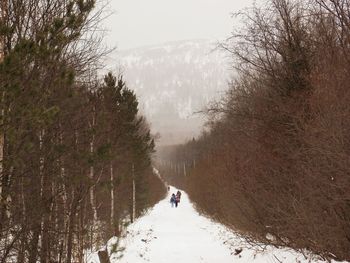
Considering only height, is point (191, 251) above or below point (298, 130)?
below

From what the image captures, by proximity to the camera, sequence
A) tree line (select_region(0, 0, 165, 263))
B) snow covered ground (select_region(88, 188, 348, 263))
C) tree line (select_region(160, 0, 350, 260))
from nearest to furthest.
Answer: tree line (select_region(0, 0, 165, 263)) → tree line (select_region(160, 0, 350, 260)) → snow covered ground (select_region(88, 188, 348, 263))

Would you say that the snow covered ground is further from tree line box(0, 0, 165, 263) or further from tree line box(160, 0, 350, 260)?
tree line box(0, 0, 165, 263)

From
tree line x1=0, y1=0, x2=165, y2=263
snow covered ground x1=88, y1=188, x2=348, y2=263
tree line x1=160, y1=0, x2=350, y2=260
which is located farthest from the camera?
snow covered ground x1=88, y1=188, x2=348, y2=263

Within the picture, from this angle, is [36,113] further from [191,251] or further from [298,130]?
[191,251]

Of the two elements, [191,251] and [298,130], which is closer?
[298,130]

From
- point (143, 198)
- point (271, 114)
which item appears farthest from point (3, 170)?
point (143, 198)

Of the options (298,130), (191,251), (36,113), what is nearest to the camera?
(36,113)

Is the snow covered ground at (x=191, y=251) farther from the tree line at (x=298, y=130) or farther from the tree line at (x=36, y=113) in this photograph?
the tree line at (x=36, y=113)

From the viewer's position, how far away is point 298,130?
989 cm

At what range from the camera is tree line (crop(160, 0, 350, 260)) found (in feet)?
25.4

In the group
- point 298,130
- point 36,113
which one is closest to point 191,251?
point 298,130

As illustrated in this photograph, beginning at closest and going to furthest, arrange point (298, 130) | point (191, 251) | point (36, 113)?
point (36, 113)
point (298, 130)
point (191, 251)

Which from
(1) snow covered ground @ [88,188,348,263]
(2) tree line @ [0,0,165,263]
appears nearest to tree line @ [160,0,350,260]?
(1) snow covered ground @ [88,188,348,263]

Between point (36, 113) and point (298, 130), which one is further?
point (298, 130)
